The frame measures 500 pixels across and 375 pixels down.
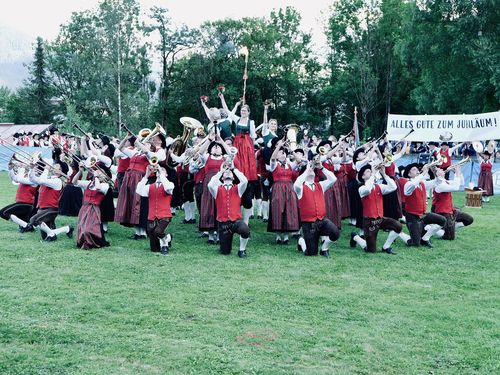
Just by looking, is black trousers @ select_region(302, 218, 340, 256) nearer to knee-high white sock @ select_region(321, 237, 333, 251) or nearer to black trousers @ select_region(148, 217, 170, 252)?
knee-high white sock @ select_region(321, 237, 333, 251)

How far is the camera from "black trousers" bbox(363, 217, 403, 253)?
9117 mm

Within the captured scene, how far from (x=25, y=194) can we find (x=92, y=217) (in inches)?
88.5

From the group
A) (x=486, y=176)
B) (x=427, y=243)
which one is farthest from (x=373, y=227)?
(x=486, y=176)

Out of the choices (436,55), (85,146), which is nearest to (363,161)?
(85,146)

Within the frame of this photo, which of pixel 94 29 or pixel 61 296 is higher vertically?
pixel 94 29

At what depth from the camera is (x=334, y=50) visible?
4212cm

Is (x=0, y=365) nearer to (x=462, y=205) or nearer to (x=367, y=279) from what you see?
(x=367, y=279)

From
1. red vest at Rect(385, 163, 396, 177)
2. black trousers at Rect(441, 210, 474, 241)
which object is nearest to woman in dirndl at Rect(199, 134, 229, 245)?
red vest at Rect(385, 163, 396, 177)

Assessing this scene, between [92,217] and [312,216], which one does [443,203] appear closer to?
[312,216]

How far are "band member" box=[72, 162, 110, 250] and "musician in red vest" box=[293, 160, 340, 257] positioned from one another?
319 centimetres

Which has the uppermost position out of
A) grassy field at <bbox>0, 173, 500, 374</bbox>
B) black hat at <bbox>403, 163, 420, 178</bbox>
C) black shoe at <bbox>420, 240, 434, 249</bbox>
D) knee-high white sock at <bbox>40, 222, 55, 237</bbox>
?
black hat at <bbox>403, 163, 420, 178</bbox>

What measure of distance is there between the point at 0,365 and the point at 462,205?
527 inches

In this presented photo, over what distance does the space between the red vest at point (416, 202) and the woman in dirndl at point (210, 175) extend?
3.29m

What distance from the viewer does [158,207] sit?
28.7ft
